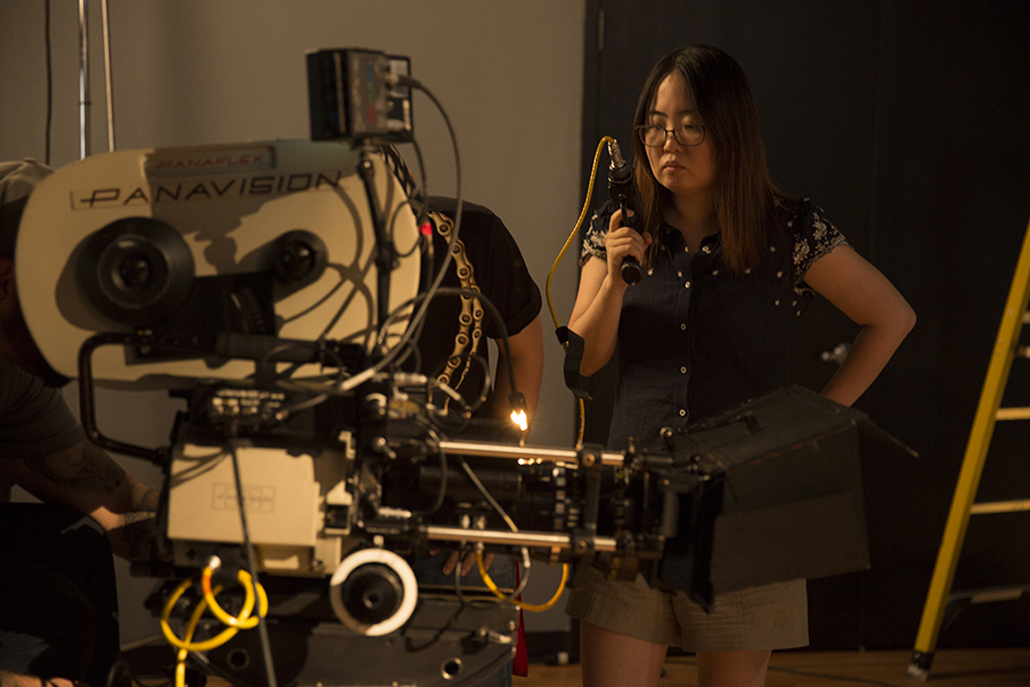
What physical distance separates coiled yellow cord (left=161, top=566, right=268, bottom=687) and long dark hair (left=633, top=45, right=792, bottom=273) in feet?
2.87

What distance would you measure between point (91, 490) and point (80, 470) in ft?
0.12

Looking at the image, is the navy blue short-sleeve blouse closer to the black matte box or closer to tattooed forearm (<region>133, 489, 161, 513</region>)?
the black matte box

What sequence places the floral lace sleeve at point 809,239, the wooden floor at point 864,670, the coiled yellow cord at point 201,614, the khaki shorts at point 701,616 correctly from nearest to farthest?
1. the coiled yellow cord at point 201,614
2. the khaki shorts at point 701,616
3. the floral lace sleeve at point 809,239
4. the wooden floor at point 864,670

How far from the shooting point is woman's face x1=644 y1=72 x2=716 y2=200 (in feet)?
4.52

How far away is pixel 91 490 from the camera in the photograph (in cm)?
129

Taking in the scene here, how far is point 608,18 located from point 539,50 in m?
0.23

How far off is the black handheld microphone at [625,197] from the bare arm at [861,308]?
32 cm

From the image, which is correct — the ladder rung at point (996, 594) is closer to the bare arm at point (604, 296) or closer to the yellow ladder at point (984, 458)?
the yellow ladder at point (984, 458)

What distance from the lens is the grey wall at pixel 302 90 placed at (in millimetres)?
2438

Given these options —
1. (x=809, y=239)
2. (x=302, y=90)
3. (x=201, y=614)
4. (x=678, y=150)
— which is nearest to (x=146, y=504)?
(x=201, y=614)

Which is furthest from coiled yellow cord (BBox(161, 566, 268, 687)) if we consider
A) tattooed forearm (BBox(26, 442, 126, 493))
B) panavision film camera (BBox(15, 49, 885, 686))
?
tattooed forearm (BBox(26, 442, 126, 493))

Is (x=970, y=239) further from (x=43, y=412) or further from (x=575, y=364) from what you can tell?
(x=43, y=412)

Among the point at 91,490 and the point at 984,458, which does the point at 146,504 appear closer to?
the point at 91,490

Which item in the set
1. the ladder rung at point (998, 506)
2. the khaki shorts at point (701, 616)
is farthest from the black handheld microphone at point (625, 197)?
the ladder rung at point (998, 506)
